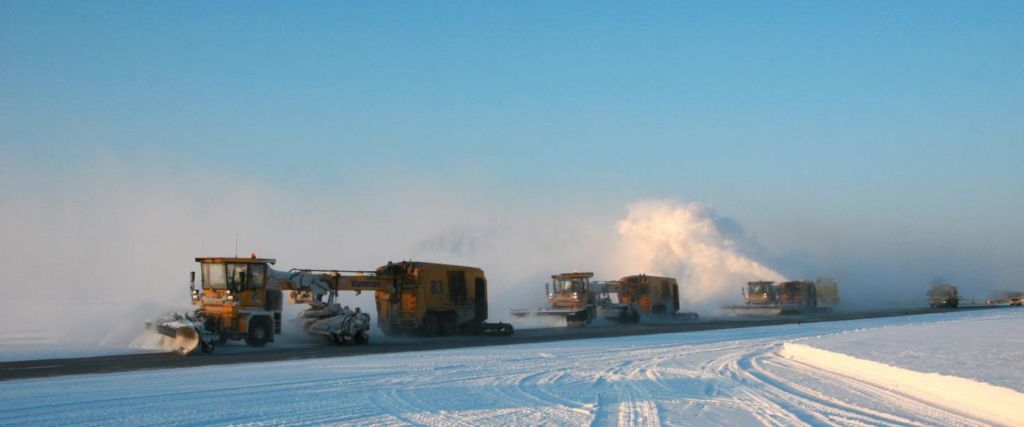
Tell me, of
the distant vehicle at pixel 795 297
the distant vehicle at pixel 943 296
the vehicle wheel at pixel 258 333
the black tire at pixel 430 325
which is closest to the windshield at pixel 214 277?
the vehicle wheel at pixel 258 333

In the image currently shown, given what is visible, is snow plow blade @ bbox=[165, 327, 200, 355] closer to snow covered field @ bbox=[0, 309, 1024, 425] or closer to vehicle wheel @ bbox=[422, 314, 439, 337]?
snow covered field @ bbox=[0, 309, 1024, 425]

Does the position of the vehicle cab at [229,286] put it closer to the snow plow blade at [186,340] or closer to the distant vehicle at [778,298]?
the snow plow blade at [186,340]

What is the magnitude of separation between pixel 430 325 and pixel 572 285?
14.1m

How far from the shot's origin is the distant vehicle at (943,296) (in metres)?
77.5

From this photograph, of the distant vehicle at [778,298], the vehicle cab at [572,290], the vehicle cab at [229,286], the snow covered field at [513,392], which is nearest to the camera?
the snow covered field at [513,392]

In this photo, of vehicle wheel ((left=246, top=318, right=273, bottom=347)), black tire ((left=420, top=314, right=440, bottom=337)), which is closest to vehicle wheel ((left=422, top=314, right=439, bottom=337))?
black tire ((left=420, top=314, right=440, bottom=337))

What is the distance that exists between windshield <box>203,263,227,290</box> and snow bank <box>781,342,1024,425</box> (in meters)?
17.9

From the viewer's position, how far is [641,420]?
403 inches

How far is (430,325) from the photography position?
33.9 meters

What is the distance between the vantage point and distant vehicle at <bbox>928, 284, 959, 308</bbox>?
254 ft

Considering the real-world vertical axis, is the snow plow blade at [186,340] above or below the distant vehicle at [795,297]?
below

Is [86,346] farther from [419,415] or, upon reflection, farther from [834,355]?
[834,355]

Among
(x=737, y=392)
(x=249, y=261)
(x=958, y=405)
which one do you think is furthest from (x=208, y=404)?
(x=249, y=261)

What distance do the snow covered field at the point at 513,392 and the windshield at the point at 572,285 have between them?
83.5 feet
